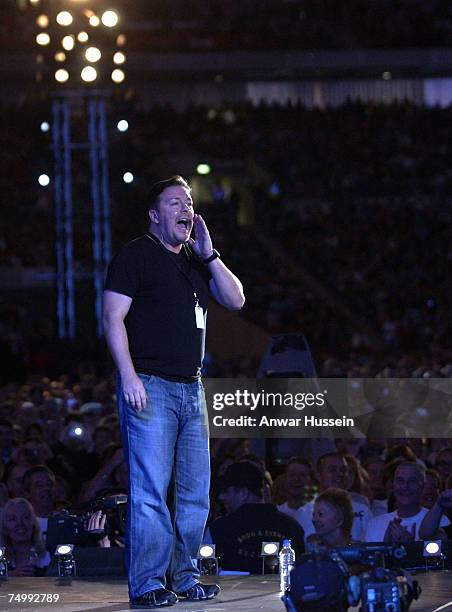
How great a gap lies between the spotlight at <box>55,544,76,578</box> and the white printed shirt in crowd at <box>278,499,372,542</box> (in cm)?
191

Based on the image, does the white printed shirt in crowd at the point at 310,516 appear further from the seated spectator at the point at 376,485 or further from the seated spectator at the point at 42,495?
the seated spectator at the point at 42,495

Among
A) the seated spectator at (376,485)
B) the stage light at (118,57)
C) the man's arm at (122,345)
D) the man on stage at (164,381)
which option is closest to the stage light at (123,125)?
the stage light at (118,57)

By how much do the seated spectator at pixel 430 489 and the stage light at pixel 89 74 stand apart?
9.90m

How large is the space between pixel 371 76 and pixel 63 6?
802 inches

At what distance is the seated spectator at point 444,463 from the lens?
8.95 m

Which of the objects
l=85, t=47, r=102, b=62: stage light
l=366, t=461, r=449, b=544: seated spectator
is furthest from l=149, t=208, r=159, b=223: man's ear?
l=85, t=47, r=102, b=62: stage light

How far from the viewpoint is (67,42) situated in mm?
16719

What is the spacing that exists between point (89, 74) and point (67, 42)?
1.97ft

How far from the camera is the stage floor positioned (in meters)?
4.96

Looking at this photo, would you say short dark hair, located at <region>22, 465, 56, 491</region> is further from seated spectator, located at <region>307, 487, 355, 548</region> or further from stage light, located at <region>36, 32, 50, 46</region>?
stage light, located at <region>36, 32, 50, 46</region>

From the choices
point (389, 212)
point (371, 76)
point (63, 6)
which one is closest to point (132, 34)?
Result: point (371, 76)

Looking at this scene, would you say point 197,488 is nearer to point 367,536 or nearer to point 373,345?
point 367,536

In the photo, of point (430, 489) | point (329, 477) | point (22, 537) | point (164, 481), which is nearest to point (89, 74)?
point (329, 477)

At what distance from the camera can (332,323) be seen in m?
24.4
